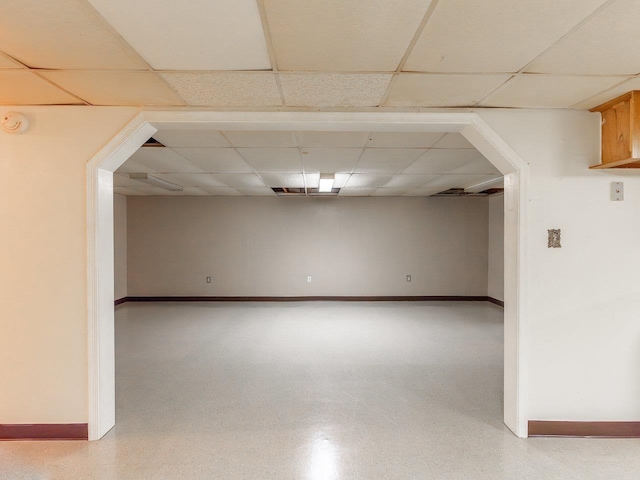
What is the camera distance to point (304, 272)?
7.59m

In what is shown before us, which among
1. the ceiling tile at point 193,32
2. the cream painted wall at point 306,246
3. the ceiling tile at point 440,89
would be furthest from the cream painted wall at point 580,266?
the cream painted wall at point 306,246

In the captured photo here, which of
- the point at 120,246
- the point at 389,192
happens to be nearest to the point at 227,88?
the point at 389,192

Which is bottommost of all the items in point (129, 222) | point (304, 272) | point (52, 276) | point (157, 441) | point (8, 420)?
point (157, 441)

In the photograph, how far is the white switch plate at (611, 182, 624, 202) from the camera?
2424 millimetres

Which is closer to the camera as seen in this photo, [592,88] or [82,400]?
[592,88]

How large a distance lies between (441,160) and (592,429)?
8.88 ft

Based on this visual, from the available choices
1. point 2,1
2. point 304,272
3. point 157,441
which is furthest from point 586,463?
point 304,272

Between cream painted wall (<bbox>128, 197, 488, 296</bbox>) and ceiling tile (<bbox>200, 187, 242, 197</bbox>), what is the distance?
1.09 feet

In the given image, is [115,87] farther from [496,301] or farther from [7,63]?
[496,301]

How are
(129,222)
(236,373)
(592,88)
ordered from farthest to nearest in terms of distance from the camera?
1. (129,222)
2. (236,373)
3. (592,88)

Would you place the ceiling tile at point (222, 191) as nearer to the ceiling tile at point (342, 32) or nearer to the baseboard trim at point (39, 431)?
the baseboard trim at point (39, 431)

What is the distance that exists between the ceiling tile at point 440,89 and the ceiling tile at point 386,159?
111cm

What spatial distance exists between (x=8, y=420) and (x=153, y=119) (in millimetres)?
2275

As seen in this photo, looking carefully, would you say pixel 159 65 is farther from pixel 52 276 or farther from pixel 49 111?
pixel 52 276
